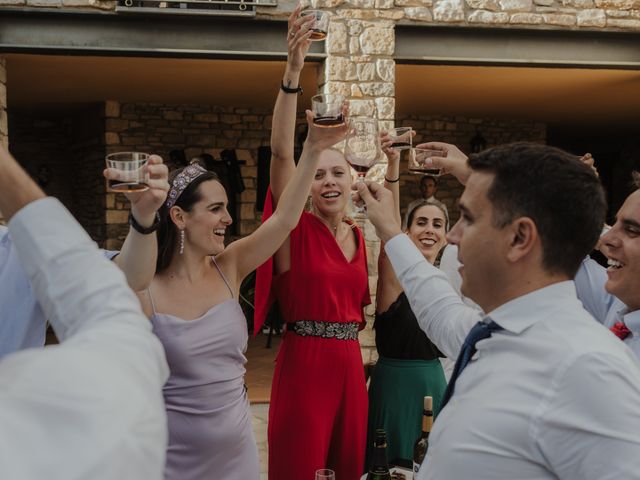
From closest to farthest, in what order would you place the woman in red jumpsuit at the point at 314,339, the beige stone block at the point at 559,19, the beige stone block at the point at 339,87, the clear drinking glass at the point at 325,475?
the clear drinking glass at the point at 325,475, the woman in red jumpsuit at the point at 314,339, the beige stone block at the point at 339,87, the beige stone block at the point at 559,19

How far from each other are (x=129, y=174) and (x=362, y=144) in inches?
34.3

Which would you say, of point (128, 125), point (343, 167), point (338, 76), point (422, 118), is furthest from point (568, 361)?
point (422, 118)

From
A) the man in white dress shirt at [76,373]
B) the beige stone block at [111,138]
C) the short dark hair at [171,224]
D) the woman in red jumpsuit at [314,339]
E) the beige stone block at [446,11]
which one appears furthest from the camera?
the beige stone block at [111,138]

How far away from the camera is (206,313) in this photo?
223 cm

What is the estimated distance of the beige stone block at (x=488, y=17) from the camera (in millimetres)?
5746

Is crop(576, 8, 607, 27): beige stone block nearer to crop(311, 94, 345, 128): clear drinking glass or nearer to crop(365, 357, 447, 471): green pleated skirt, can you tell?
crop(365, 357, 447, 471): green pleated skirt

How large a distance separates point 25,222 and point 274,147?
1.78 meters

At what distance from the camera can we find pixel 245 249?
2398 millimetres

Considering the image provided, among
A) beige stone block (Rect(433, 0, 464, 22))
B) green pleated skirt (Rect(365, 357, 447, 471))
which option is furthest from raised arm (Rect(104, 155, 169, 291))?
beige stone block (Rect(433, 0, 464, 22))

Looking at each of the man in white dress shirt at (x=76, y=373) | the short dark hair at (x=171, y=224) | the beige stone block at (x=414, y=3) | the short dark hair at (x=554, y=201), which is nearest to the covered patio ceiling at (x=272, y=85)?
the beige stone block at (x=414, y=3)

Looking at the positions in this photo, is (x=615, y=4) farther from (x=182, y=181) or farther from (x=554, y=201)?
(x=554, y=201)

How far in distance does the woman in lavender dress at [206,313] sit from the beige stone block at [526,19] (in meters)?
Result: 4.21

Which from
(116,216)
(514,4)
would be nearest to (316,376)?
(514,4)

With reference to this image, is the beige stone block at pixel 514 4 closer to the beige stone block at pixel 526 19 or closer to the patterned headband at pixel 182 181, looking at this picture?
the beige stone block at pixel 526 19
